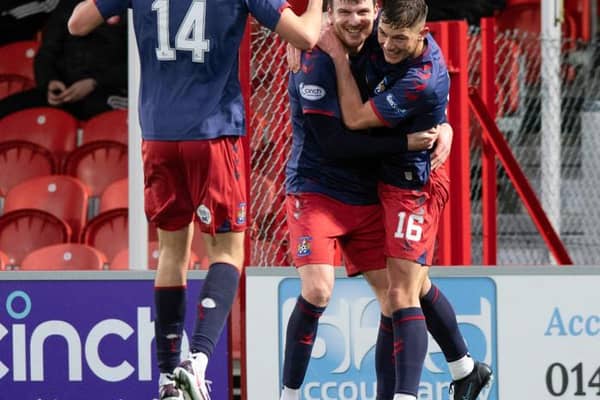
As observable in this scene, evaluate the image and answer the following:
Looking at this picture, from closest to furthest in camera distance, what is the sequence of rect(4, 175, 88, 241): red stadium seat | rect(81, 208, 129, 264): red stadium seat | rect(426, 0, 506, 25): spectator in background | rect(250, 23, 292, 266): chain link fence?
rect(250, 23, 292, 266): chain link fence → rect(81, 208, 129, 264): red stadium seat → rect(4, 175, 88, 241): red stadium seat → rect(426, 0, 506, 25): spectator in background

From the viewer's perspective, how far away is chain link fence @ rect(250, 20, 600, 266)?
710 cm

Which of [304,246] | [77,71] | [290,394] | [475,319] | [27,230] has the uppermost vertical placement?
[77,71]

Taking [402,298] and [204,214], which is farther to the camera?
[402,298]

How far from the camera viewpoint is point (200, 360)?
5.33 metres

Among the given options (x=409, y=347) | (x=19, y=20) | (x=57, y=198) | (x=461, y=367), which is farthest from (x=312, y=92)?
(x=19, y=20)

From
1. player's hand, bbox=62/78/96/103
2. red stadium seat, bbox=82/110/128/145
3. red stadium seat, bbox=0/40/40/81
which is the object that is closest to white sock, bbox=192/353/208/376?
red stadium seat, bbox=82/110/128/145

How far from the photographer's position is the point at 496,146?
7.43m

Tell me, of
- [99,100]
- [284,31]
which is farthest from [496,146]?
[99,100]

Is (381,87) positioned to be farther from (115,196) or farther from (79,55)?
(79,55)

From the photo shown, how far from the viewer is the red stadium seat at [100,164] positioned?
9.63 m

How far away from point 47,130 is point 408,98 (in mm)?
4914

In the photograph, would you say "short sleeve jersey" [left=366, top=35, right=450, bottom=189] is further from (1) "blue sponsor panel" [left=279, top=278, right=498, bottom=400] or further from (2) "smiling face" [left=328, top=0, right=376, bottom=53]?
(1) "blue sponsor panel" [left=279, top=278, right=498, bottom=400]

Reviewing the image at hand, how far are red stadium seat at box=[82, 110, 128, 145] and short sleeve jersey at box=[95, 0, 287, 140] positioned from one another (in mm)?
4215

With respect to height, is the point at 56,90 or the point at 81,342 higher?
the point at 56,90
